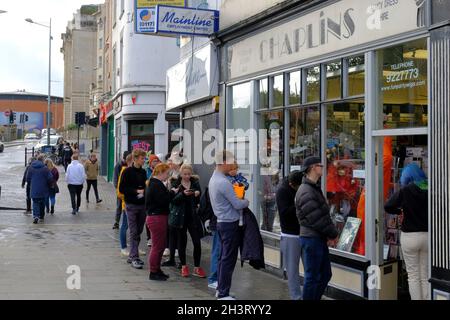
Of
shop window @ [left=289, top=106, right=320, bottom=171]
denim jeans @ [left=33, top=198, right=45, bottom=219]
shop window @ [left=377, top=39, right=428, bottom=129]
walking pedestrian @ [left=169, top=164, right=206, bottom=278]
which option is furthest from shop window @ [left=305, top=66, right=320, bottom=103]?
denim jeans @ [left=33, top=198, right=45, bottom=219]

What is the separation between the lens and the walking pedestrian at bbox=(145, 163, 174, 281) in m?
7.81

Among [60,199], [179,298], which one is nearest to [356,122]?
[179,298]

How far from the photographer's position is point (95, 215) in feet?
51.6

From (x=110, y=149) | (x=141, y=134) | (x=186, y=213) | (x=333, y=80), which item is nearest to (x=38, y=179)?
(x=186, y=213)

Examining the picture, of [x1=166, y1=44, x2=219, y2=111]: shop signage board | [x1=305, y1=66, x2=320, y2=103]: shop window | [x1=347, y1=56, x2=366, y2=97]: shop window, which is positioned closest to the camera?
[x1=347, y1=56, x2=366, y2=97]: shop window

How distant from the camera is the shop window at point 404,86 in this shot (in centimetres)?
611

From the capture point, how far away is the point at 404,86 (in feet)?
21.1

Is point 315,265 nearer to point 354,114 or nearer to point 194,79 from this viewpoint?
point 354,114

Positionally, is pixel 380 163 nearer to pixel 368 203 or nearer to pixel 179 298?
pixel 368 203

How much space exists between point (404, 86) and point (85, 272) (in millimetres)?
5133

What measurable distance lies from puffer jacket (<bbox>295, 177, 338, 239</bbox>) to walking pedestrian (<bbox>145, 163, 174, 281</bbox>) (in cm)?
255

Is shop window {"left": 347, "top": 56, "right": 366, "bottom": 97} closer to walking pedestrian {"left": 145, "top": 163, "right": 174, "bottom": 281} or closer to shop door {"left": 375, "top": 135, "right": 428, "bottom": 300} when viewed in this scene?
shop door {"left": 375, "top": 135, "right": 428, "bottom": 300}

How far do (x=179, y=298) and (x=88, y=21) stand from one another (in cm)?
6170

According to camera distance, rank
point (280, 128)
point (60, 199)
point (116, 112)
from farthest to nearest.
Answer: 1. point (116, 112)
2. point (60, 199)
3. point (280, 128)
